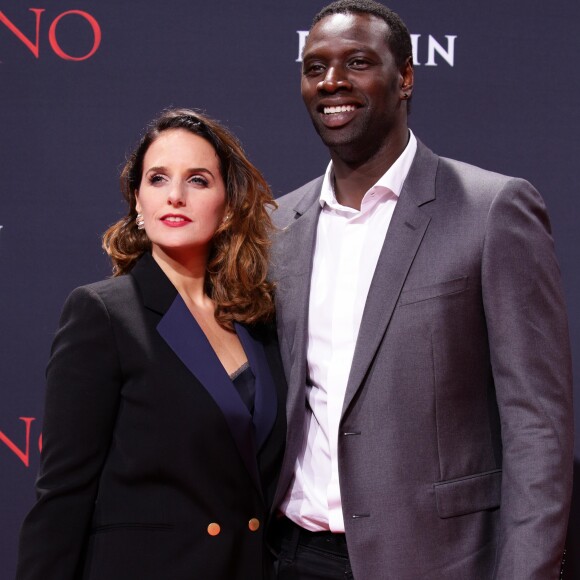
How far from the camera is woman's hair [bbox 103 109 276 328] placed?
2.22m

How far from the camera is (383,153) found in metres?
2.12

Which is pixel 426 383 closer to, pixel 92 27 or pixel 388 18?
pixel 388 18

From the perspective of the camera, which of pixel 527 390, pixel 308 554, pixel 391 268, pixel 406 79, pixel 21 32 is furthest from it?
pixel 21 32

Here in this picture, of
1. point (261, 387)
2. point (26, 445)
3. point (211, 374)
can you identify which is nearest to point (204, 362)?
point (211, 374)

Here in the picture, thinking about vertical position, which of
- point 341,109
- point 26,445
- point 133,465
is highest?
point 341,109

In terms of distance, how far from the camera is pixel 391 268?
194cm

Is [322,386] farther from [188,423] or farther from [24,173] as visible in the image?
[24,173]

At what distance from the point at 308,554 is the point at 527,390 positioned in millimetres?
630

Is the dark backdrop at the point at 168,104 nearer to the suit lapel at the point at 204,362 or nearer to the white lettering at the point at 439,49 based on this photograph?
the white lettering at the point at 439,49

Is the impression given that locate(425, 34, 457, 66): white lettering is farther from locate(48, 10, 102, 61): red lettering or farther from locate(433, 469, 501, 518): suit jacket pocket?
locate(433, 469, 501, 518): suit jacket pocket

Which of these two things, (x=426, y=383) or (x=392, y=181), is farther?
(x=392, y=181)

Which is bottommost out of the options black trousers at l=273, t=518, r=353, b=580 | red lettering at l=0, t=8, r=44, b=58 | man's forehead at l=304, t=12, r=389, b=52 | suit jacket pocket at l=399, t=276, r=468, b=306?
black trousers at l=273, t=518, r=353, b=580

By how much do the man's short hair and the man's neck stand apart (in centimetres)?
19

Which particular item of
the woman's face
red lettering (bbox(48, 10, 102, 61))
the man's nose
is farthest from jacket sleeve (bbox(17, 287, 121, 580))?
red lettering (bbox(48, 10, 102, 61))
